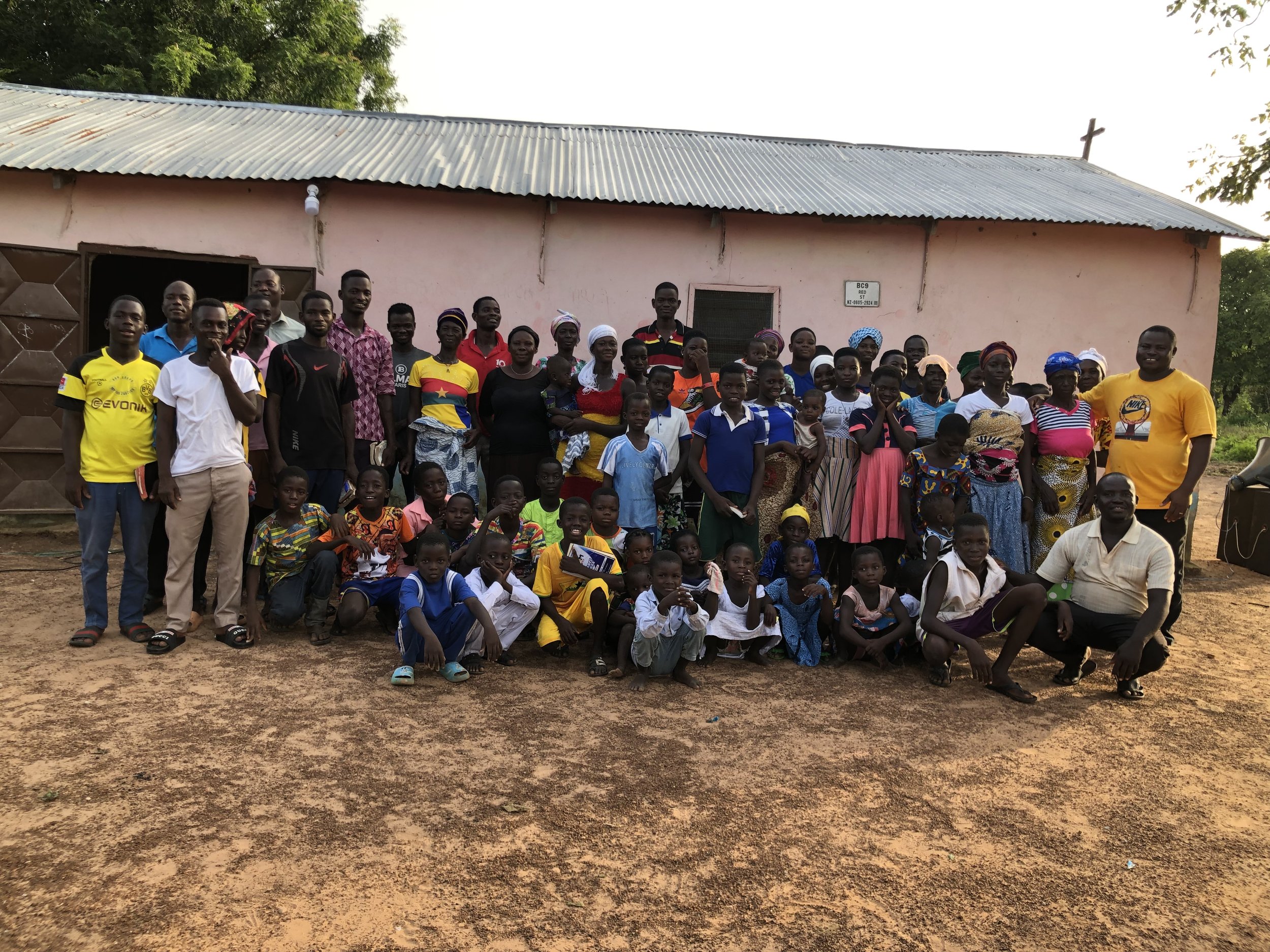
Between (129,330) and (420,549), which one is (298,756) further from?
(129,330)

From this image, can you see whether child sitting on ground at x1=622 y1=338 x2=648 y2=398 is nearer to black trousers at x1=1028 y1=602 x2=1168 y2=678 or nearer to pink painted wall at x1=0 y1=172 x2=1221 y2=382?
black trousers at x1=1028 y1=602 x2=1168 y2=678

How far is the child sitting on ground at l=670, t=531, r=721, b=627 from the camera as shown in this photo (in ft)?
14.5

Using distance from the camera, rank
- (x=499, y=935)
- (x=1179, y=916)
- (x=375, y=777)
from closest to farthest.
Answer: (x=499, y=935) → (x=1179, y=916) → (x=375, y=777)

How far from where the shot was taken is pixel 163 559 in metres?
4.91

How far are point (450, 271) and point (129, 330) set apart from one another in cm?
378

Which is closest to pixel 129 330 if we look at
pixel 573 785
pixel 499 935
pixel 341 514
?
pixel 341 514

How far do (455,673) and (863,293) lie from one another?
19.4ft

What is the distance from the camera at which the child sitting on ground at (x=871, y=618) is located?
449 centimetres

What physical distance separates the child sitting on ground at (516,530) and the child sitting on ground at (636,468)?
0.49 meters

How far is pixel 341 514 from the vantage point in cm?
482

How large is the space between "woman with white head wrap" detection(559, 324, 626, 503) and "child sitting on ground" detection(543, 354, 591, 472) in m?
0.03

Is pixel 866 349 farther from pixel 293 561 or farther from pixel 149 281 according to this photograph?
pixel 149 281

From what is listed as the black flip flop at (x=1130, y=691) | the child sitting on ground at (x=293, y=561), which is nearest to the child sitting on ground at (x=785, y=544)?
the black flip flop at (x=1130, y=691)

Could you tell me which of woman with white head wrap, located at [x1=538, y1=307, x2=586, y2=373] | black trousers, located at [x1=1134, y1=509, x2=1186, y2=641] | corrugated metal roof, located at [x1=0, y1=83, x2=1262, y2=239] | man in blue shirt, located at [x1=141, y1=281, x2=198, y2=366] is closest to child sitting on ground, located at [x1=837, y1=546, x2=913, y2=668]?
black trousers, located at [x1=1134, y1=509, x2=1186, y2=641]
